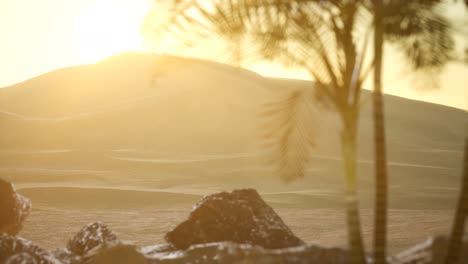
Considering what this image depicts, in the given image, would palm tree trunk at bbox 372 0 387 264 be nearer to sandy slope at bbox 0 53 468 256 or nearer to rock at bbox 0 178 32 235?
sandy slope at bbox 0 53 468 256

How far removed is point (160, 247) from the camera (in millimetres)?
7023

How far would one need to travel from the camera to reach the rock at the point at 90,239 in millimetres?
6777

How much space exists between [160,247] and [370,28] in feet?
13.8

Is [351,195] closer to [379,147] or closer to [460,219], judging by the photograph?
[379,147]

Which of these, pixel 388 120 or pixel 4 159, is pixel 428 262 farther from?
pixel 388 120

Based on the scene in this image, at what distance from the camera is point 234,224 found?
21.6 feet

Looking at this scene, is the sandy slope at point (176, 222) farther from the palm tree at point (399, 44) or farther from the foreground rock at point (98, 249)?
the palm tree at point (399, 44)

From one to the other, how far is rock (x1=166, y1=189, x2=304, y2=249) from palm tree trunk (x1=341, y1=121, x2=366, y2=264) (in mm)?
2953

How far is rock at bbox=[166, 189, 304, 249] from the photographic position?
6.54 meters

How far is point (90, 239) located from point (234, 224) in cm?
161

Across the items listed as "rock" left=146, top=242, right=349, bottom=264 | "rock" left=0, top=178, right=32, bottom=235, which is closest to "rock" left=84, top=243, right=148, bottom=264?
"rock" left=146, top=242, right=349, bottom=264

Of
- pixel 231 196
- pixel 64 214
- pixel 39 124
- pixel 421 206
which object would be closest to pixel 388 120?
pixel 39 124

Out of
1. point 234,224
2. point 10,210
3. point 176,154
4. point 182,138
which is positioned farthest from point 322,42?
point 182,138

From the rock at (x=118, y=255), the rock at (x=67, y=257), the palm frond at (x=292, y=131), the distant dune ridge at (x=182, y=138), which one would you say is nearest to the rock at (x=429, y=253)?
the palm frond at (x=292, y=131)
